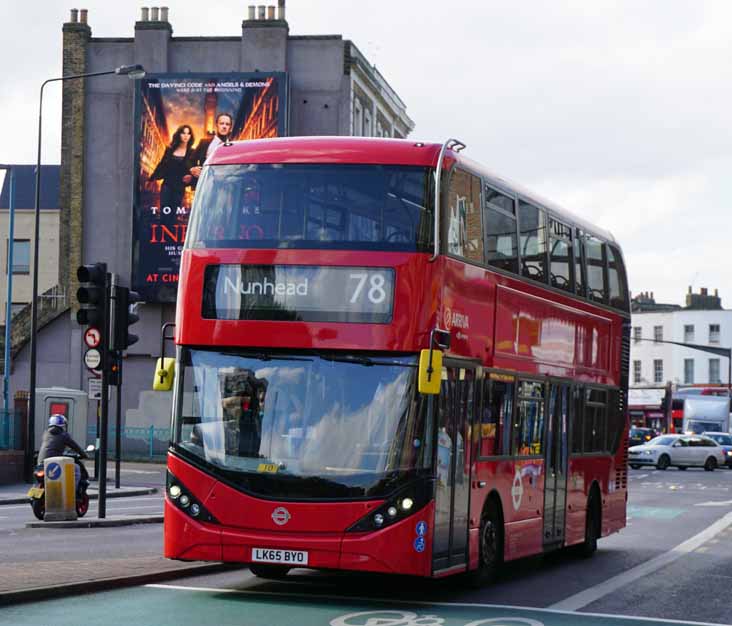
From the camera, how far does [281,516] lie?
43.8 ft

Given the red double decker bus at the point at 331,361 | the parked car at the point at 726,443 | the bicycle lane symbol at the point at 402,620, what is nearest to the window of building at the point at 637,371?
the parked car at the point at 726,443

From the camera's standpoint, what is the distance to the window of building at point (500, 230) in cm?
1567

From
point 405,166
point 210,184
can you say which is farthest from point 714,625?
point 210,184

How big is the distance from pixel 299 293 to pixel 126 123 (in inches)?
1790

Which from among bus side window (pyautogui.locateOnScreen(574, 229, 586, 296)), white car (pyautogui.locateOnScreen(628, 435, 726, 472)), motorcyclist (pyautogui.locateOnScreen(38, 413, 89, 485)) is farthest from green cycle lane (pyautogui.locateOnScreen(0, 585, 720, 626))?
white car (pyautogui.locateOnScreen(628, 435, 726, 472))

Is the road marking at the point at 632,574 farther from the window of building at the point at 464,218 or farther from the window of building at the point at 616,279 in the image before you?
the window of building at the point at 616,279

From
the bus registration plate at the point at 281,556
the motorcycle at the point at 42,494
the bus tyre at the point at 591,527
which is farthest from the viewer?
the motorcycle at the point at 42,494

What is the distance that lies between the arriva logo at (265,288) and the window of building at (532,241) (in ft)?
12.4

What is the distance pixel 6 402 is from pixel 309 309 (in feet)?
121

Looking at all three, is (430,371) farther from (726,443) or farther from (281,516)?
(726,443)

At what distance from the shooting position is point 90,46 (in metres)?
58.6

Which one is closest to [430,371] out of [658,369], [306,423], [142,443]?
[306,423]

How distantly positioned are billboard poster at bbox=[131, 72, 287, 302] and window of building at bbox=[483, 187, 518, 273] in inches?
1519

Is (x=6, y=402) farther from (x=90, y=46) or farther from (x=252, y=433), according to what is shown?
(x=252, y=433)
